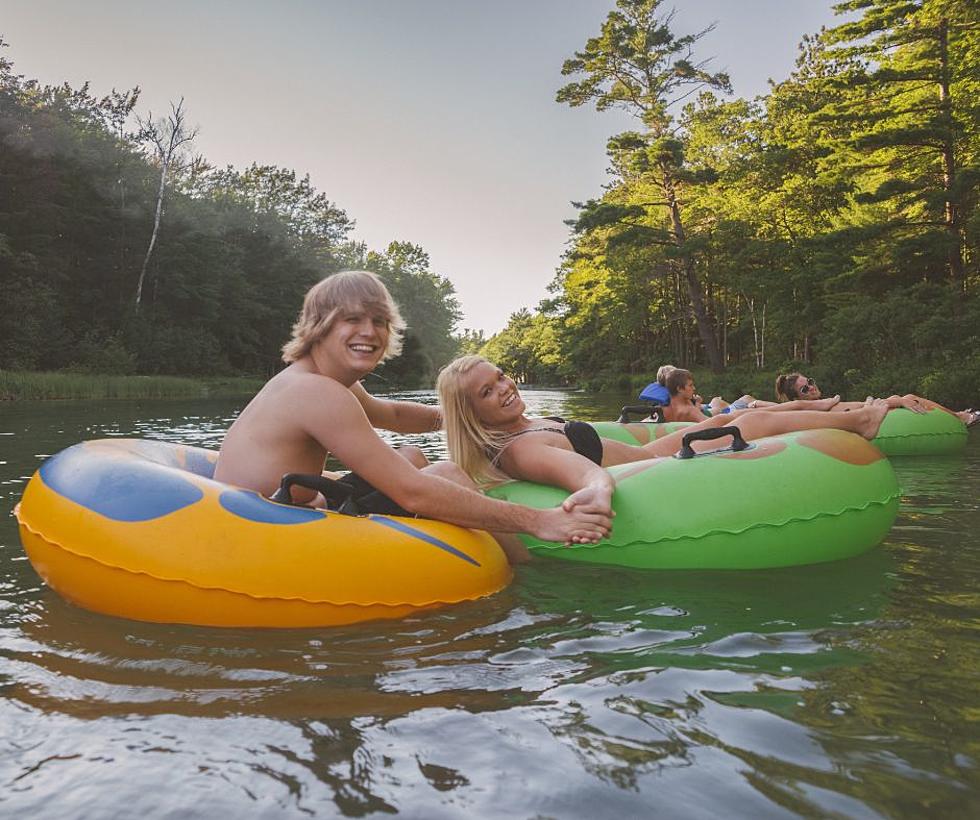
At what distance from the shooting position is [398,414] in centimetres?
460

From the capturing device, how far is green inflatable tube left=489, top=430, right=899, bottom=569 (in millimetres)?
3762

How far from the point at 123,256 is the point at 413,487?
116 feet

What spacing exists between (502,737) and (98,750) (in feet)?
→ 3.47

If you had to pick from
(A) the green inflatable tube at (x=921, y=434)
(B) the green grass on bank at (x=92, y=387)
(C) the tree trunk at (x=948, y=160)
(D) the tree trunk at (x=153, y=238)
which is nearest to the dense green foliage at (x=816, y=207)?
(C) the tree trunk at (x=948, y=160)

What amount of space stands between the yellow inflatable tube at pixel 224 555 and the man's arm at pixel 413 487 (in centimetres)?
12

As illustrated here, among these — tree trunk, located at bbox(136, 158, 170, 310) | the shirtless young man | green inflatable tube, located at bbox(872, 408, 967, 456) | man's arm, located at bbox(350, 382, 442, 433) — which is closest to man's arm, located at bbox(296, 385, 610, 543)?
the shirtless young man

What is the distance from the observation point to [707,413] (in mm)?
8547

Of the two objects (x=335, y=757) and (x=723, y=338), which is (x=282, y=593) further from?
(x=723, y=338)

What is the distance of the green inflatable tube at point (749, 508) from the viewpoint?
376cm

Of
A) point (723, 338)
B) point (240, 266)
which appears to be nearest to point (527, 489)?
point (723, 338)

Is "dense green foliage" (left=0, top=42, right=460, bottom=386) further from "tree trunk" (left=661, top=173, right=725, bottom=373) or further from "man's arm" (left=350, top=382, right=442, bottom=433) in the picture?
"man's arm" (left=350, top=382, right=442, bottom=433)

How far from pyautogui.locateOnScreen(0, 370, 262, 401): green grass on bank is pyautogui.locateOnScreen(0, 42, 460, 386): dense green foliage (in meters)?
4.07

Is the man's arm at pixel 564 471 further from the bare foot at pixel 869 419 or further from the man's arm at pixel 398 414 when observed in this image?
the bare foot at pixel 869 419

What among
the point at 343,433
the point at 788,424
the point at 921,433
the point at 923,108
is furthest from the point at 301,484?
the point at 923,108
